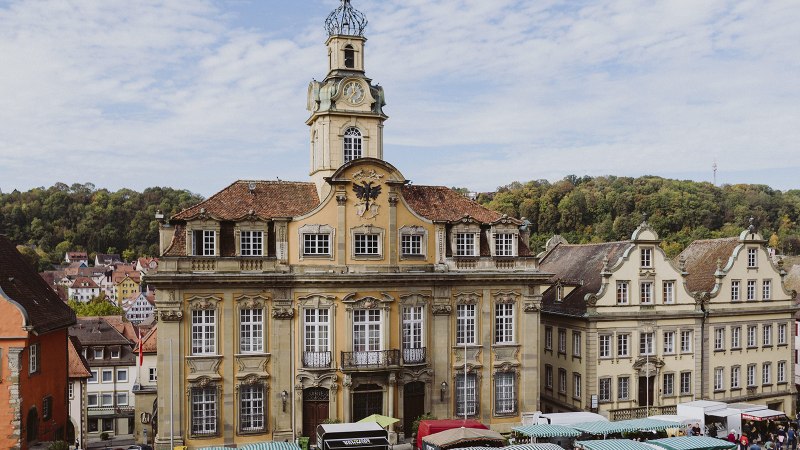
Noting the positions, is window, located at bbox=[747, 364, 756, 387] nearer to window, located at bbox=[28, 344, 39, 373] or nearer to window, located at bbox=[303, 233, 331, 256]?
window, located at bbox=[303, 233, 331, 256]

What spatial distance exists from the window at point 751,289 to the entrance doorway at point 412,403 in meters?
22.5

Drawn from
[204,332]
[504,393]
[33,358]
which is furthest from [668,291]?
[33,358]

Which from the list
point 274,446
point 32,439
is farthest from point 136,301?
point 274,446

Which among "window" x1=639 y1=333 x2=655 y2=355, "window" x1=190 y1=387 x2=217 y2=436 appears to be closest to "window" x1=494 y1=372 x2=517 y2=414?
"window" x1=639 y1=333 x2=655 y2=355

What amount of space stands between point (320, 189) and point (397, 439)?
44.5 ft

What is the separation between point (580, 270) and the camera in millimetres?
46844

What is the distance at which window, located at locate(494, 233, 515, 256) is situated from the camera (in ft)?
131

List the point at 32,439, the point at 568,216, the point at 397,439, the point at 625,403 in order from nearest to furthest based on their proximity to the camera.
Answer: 1. the point at 32,439
2. the point at 397,439
3. the point at 625,403
4. the point at 568,216

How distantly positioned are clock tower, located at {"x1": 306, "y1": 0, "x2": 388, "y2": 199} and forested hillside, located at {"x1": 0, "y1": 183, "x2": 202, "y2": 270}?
133842 millimetres

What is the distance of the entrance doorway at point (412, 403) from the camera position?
38188 mm

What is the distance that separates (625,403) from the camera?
42.7 metres

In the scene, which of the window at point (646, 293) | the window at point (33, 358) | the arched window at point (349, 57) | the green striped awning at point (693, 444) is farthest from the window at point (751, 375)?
the window at point (33, 358)

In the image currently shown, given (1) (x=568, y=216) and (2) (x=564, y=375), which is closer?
(2) (x=564, y=375)

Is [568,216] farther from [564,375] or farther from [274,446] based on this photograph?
[274,446]
